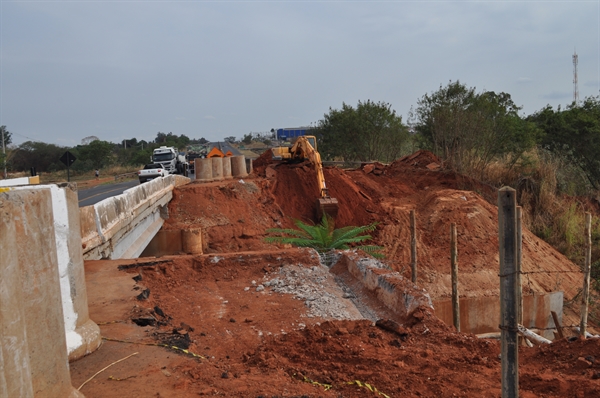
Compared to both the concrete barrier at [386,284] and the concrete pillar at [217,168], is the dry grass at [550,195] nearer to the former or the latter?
the concrete pillar at [217,168]

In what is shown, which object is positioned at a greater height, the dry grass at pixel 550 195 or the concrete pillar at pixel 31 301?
the concrete pillar at pixel 31 301

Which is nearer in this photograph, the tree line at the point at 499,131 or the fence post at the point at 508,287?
the fence post at the point at 508,287

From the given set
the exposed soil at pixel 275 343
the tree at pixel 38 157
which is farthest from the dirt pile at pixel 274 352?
the tree at pixel 38 157

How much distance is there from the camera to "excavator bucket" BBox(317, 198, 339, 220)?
21656mm

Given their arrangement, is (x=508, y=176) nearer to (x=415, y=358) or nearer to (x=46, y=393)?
(x=415, y=358)

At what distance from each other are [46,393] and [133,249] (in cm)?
933

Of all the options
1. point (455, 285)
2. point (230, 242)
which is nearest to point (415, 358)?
point (455, 285)

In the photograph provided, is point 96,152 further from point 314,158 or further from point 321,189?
point 321,189

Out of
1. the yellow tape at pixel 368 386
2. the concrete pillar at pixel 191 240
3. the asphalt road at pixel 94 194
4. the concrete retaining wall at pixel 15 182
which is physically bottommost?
the concrete pillar at pixel 191 240

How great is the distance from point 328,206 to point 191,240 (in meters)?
6.40

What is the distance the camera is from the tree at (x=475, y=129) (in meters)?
26.6

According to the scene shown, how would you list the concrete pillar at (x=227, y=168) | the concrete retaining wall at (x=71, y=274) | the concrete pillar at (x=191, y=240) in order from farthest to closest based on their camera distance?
the concrete pillar at (x=227, y=168), the concrete pillar at (x=191, y=240), the concrete retaining wall at (x=71, y=274)

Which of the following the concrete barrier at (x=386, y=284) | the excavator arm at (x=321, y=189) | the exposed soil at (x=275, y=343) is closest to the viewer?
the exposed soil at (x=275, y=343)

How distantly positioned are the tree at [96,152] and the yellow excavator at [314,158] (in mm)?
40441
